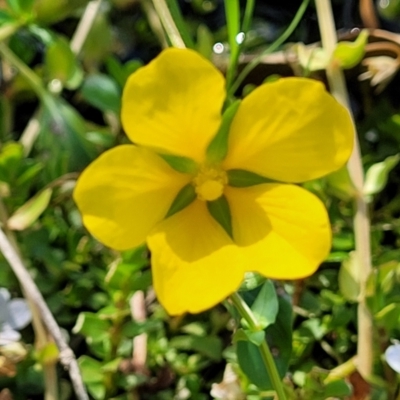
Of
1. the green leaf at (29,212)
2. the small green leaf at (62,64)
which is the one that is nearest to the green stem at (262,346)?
the green leaf at (29,212)

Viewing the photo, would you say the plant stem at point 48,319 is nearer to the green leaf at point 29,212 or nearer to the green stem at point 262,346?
the green leaf at point 29,212

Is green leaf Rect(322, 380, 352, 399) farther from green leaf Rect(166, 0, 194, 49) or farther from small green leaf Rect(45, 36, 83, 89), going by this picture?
→ small green leaf Rect(45, 36, 83, 89)

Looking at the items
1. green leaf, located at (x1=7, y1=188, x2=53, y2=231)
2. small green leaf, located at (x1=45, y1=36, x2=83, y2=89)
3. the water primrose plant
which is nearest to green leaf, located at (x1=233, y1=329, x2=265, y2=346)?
the water primrose plant

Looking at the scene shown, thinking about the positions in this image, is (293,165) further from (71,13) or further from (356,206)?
(71,13)

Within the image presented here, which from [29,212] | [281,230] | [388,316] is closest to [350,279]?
[388,316]

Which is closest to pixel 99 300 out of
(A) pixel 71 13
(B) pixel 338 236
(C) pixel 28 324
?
(C) pixel 28 324
